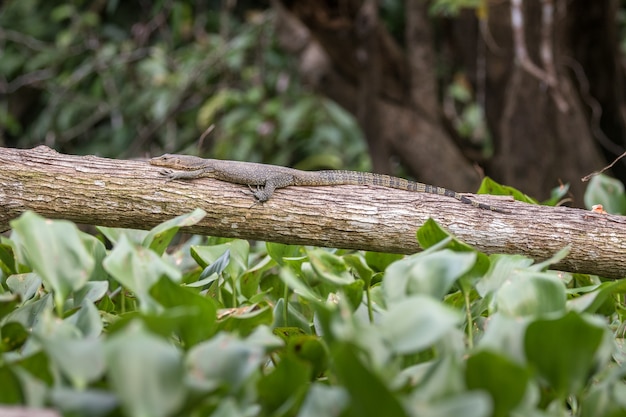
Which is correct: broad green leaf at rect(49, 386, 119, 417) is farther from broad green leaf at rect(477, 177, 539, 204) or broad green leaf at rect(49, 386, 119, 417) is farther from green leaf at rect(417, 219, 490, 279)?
broad green leaf at rect(477, 177, 539, 204)

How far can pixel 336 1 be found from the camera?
732cm

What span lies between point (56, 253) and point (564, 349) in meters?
1.15

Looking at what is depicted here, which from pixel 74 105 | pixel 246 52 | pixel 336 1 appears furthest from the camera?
pixel 74 105

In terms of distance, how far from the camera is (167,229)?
7.41 ft

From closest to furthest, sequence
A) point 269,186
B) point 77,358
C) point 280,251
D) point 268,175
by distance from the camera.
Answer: point 77,358 → point 280,251 → point 269,186 → point 268,175

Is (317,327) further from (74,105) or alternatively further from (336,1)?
(74,105)

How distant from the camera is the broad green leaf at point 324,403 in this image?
1394mm

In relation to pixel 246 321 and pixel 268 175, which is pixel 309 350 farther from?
pixel 268 175

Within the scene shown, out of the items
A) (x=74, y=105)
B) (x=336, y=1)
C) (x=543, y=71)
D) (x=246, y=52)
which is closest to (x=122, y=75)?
(x=74, y=105)

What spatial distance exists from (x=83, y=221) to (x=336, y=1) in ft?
16.1

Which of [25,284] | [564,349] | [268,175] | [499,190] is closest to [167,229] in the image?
[25,284]

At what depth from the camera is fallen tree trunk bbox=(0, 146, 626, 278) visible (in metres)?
2.97

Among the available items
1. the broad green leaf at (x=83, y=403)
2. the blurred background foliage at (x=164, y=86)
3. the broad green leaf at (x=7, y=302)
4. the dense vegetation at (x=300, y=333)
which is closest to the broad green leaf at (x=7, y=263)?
the dense vegetation at (x=300, y=333)

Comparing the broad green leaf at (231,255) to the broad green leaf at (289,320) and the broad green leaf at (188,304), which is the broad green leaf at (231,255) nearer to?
the broad green leaf at (289,320)
